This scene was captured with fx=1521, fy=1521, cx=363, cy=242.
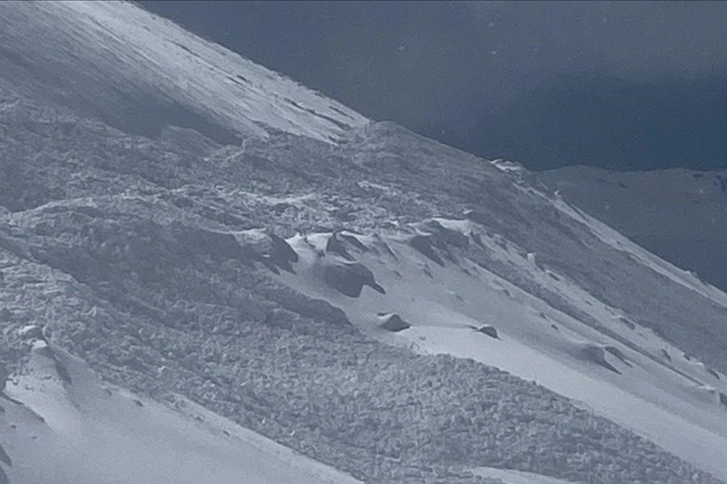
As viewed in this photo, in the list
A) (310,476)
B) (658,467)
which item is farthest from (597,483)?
(310,476)

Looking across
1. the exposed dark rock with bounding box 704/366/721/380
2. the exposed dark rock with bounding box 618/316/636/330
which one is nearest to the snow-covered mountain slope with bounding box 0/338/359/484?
the exposed dark rock with bounding box 618/316/636/330

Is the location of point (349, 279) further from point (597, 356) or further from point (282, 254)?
point (597, 356)

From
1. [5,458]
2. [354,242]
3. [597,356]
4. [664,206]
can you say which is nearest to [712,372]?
[597,356]

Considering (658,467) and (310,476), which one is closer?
(310,476)

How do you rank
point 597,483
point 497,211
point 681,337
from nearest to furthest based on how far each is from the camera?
point 597,483
point 681,337
point 497,211

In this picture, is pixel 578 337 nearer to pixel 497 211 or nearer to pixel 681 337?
pixel 681 337
